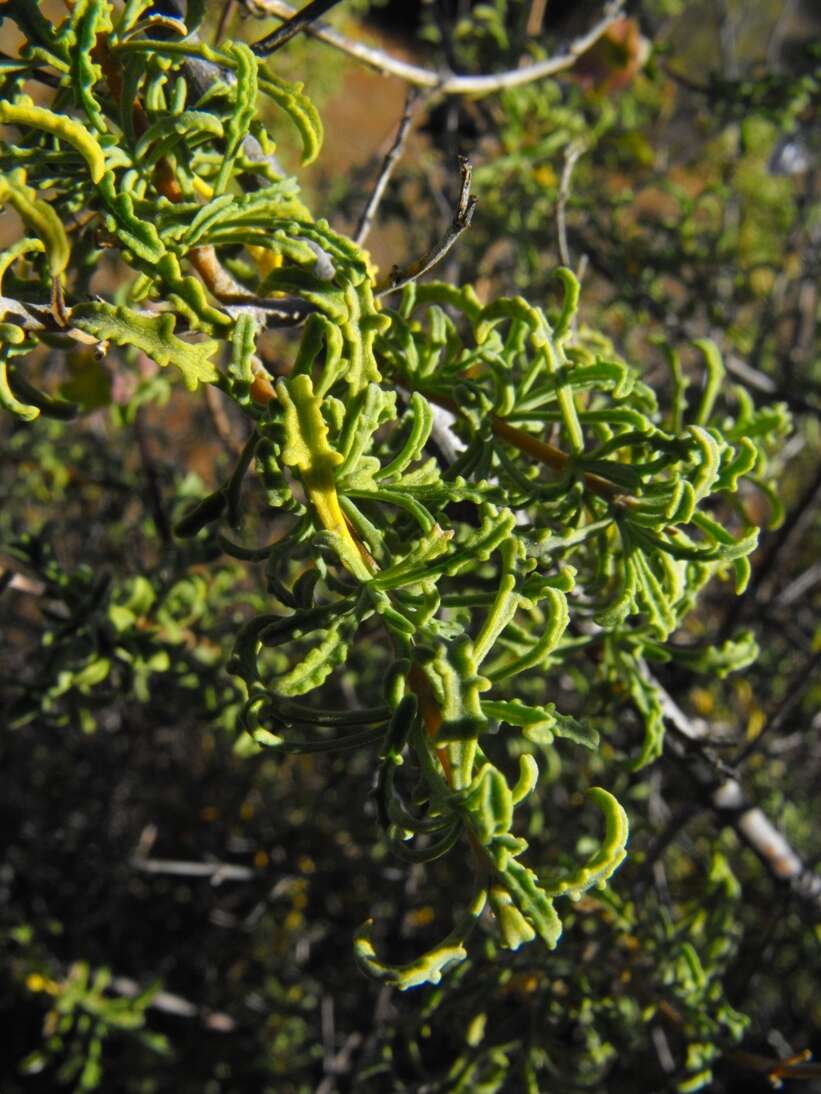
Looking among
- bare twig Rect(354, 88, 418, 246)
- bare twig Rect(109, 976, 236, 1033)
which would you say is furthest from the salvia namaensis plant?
bare twig Rect(109, 976, 236, 1033)

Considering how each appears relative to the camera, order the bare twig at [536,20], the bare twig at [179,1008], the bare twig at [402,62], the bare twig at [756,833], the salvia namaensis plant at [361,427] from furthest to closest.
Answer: the bare twig at [536,20], the bare twig at [179,1008], the bare twig at [756,833], the bare twig at [402,62], the salvia namaensis plant at [361,427]

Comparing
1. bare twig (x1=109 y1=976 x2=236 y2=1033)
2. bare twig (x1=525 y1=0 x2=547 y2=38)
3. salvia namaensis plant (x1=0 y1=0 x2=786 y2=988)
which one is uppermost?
bare twig (x1=525 y1=0 x2=547 y2=38)

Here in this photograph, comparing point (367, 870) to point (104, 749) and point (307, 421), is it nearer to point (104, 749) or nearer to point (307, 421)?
point (104, 749)

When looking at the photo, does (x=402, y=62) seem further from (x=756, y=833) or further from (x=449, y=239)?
(x=756, y=833)

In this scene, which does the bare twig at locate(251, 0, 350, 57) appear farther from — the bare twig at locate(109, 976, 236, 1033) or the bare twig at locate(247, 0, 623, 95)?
the bare twig at locate(109, 976, 236, 1033)

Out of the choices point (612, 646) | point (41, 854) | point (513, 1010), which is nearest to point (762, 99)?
point (612, 646)

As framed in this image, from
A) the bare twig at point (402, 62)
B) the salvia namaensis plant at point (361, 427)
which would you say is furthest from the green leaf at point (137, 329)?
the bare twig at point (402, 62)

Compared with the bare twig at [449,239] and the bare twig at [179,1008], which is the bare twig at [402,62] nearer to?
the bare twig at [449,239]

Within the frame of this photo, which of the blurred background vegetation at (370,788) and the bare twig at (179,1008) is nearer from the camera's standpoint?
the blurred background vegetation at (370,788)
